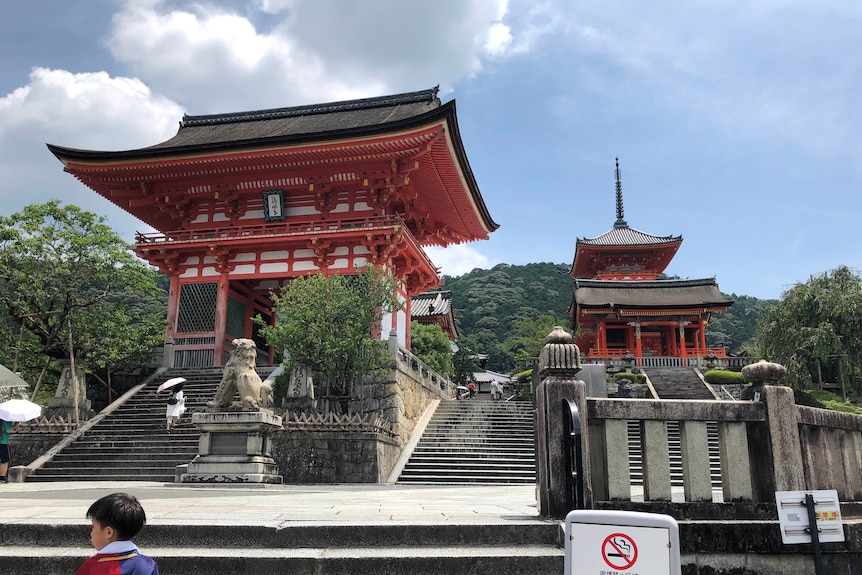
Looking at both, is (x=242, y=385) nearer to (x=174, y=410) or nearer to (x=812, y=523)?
(x=174, y=410)

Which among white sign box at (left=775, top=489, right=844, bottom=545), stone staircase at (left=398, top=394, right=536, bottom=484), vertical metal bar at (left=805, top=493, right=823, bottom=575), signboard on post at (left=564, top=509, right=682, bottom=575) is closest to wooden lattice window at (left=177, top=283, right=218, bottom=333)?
stone staircase at (left=398, top=394, right=536, bottom=484)

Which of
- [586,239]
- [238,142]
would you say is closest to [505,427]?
[238,142]

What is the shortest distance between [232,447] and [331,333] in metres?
5.23

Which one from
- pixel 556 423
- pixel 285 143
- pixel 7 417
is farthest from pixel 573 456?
pixel 285 143

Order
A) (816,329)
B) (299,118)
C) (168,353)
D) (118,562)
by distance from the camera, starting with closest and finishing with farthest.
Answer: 1. (118,562)
2. (168,353)
3. (816,329)
4. (299,118)

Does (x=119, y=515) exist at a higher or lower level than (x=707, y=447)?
lower

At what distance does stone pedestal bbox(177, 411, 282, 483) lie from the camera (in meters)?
12.4

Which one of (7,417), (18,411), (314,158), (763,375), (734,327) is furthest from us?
(734,327)

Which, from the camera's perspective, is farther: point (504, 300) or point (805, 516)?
point (504, 300)

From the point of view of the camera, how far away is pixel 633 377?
91.5 ft

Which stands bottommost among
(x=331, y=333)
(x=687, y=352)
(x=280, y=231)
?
(x=331, y=333)

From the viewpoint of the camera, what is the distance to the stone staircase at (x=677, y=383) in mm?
26328

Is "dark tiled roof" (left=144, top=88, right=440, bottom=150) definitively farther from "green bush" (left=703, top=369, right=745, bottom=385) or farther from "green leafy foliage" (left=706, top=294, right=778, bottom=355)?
"green leafy foliage" (left=706, top=294, right=778, bottom=355)

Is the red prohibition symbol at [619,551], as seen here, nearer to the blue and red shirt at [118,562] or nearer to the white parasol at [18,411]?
the blue and red shirt at [118,562]
